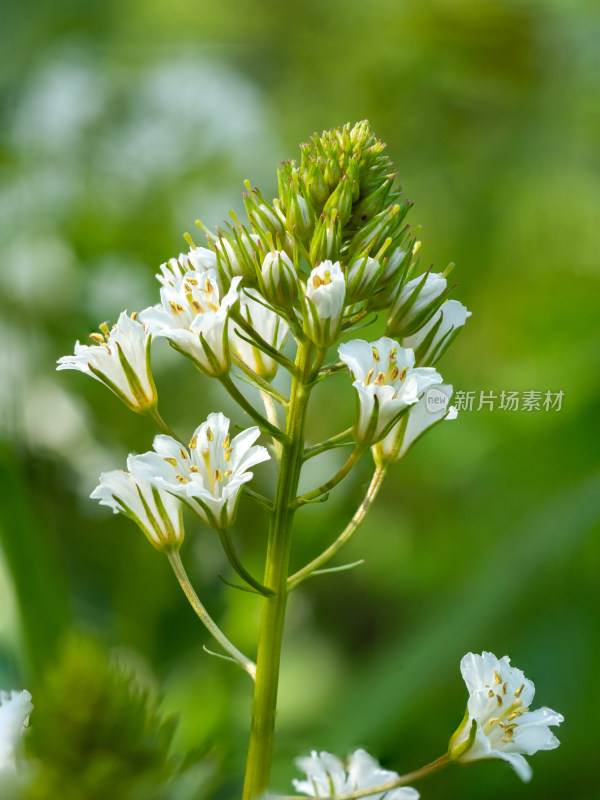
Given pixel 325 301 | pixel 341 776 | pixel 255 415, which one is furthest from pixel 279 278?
pixel 341 776

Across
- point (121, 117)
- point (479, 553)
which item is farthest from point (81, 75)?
point (479, 553)

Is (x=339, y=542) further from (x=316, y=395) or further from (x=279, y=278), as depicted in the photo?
(x=316, y=395)

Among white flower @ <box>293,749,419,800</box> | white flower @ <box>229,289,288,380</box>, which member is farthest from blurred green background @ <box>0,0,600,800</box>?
white flower @ <box>229,289,288,380</box>

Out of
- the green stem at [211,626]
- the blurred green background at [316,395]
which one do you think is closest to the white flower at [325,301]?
the green stem at [211,626]

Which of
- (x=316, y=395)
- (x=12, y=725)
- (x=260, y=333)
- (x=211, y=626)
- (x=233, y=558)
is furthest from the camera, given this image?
(x=316, y=395)

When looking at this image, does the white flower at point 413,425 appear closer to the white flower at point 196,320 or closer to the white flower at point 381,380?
the white flower at point 381,380

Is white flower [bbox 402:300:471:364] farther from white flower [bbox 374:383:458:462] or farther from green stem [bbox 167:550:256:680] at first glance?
green stem [bbox 167:550:256:680]
